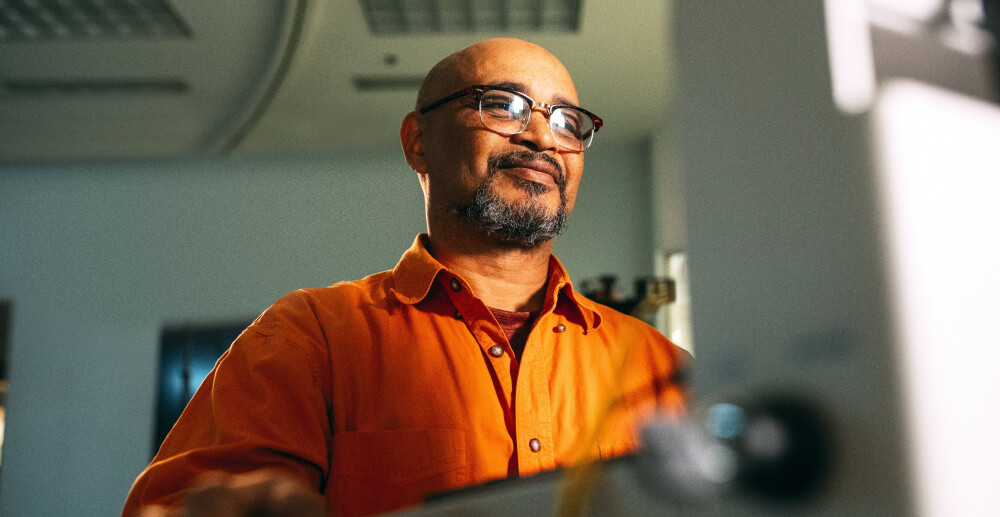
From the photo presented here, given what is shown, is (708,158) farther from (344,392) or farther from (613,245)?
(613,245)

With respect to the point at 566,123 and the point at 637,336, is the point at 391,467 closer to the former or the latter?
the point at 637,336

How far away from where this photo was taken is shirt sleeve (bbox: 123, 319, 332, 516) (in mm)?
622

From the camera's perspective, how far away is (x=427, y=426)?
2.55 feet

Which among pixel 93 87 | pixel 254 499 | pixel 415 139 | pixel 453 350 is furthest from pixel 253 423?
pixel 93 87

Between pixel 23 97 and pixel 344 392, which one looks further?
pixel 23 97

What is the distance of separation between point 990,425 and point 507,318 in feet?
2.61

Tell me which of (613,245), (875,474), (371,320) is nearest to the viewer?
(875,474)

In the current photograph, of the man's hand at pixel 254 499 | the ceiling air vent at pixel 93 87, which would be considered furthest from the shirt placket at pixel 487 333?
the ceiling air vent at pixel 93 87

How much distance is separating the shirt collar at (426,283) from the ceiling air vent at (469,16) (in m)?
2.12

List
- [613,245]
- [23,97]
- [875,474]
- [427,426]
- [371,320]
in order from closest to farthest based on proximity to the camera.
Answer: [875,474]
[427,426]
[371,320]
[23,97]
[613,245]

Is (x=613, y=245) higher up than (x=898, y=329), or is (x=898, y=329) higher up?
(x=613, y=245)

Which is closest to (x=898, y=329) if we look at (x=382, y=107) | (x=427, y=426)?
(x=427, y=426)

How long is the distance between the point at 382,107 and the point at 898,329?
3898 millimetres

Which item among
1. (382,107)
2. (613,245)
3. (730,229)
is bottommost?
(730,229)
